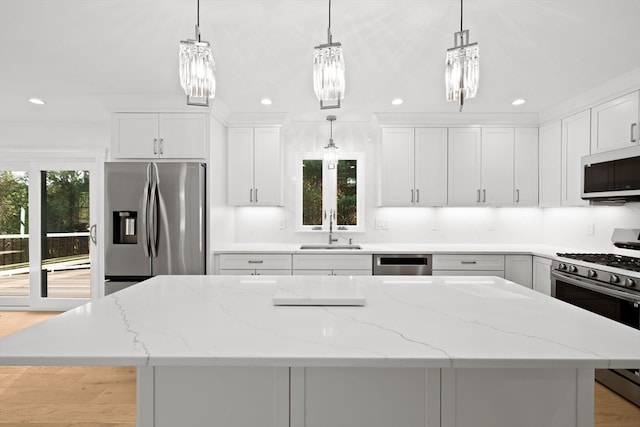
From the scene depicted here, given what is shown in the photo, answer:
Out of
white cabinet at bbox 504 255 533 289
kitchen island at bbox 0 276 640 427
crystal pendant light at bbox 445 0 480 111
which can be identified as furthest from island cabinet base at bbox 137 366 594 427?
white cabinet at bbox 504 255 533 289

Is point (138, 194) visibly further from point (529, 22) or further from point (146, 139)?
point (529, 22)

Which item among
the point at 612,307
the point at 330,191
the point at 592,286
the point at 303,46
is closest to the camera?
the point at 303,46

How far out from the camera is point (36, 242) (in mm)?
4270

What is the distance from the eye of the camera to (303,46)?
2.25 m

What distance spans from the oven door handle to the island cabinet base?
1.64m

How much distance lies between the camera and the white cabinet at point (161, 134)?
10.6 ft

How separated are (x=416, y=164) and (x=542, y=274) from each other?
160cm

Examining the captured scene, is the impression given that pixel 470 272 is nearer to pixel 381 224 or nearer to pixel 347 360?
pixel 381 224

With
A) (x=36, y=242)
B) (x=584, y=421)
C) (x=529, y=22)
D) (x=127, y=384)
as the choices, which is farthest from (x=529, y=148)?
(x=36, y=242)

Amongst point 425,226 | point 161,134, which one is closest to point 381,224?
point 425,226

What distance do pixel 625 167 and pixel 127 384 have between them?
13.4 ft

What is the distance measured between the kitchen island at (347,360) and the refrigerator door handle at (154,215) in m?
1.84

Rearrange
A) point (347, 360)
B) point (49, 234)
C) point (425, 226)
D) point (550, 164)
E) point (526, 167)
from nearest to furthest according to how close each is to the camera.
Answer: point (347, 360)
point (550, 164)
point (526, 167)
point (425, 226)
point (49, 234)

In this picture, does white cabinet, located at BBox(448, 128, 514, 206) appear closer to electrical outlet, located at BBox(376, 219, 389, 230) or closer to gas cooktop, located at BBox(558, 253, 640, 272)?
electrical outlet, located at BBox(376, 219, 389, 230)
